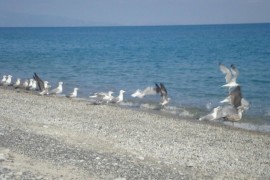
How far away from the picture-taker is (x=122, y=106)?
2483cm

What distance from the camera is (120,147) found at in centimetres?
1421

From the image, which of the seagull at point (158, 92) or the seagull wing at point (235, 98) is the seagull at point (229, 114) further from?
the seagull at point (158, 92)

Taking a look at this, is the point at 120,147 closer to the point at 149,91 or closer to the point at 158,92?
the point at 158,92

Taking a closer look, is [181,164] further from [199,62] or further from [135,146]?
[199,62]

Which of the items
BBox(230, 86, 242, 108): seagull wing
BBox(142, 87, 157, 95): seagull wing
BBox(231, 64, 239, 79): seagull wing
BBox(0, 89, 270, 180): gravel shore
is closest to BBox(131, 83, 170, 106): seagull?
BBox(142, 87, 157, 95): seagull wing

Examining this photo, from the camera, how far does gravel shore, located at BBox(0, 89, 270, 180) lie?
1115 centimetres

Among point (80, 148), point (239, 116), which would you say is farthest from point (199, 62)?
point (80, 148)

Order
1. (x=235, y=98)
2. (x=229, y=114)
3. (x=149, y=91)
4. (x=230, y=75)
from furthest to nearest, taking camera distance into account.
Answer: (x=149, y=91) < (x=230, y=75) < (x=235, y=98) < (x=229, y=114)

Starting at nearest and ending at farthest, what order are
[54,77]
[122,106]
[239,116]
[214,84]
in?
[239,116] < [122,106] < [214,84] < [54,77]

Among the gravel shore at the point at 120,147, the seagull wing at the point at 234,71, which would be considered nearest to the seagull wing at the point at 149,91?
the gravel shore at the point at 120,147

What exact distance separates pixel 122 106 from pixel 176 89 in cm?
745

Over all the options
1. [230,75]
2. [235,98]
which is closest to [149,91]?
[230,75]

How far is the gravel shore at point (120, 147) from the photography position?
11.1 m

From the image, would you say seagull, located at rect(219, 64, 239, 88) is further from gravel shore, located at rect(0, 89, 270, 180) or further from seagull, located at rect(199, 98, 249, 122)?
gravel shore, located at rect(0, 89, 270, 180)
